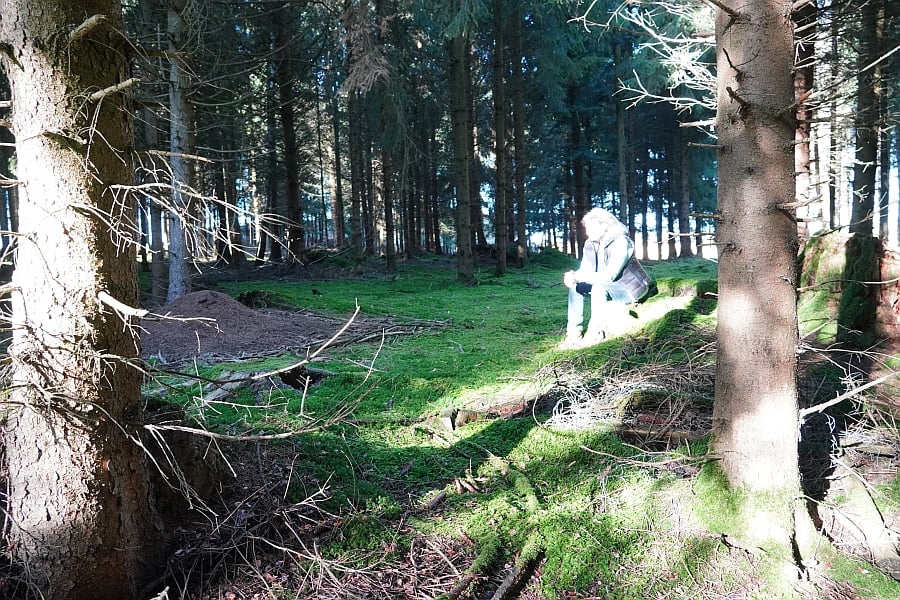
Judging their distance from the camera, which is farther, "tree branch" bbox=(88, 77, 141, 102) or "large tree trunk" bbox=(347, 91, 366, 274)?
"large tree trunk" bbox=(347, 91, 366, 274)

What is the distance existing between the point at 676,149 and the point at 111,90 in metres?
28.3

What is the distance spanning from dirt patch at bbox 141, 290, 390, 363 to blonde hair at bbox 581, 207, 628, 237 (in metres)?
2.80

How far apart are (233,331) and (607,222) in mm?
5340

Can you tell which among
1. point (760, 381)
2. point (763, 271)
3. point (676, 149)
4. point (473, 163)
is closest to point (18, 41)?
point (763, 271)

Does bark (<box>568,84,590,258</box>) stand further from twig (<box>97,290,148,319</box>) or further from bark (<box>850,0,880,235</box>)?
twig (<box>97,290,148,319</box>)

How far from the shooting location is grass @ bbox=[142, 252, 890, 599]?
2.74 meters

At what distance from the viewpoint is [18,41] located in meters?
2.06

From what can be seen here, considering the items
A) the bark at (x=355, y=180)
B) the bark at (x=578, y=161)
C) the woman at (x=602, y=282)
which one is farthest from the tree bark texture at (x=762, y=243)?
the bark at (x=578, y=161)

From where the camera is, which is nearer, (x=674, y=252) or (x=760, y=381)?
(x=760, y=381)

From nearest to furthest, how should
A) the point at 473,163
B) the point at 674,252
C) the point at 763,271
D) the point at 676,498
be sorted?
the point at 763,271 → the point at 676,498 → the point at 473,163 → the point at 674,252

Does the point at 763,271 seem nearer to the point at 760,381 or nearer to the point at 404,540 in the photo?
the point at 760,381

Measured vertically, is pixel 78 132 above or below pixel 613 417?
above

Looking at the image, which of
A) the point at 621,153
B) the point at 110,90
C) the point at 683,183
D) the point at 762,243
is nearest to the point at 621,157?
the point at 621,153

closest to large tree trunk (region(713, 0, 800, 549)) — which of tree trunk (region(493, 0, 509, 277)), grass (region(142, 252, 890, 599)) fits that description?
grass (region(142, 252, 890, 599))
